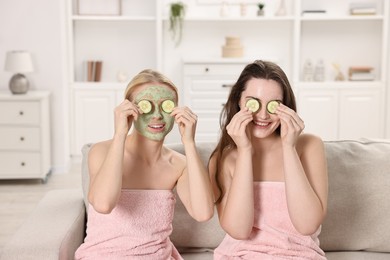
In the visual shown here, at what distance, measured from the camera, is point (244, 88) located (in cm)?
223

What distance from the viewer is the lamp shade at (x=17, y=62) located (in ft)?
17.7

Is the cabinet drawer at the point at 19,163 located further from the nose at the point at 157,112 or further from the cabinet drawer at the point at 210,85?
the nose at the point at 157,112

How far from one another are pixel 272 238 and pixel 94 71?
462cm

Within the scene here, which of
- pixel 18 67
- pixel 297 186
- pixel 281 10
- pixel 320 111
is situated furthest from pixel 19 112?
pixel 297 186

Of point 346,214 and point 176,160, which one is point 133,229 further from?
point 346,214

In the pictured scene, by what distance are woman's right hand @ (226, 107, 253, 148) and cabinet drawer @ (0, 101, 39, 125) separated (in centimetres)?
357

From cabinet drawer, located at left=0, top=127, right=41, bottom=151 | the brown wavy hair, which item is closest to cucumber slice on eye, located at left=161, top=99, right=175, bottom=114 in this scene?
the brown wavy hair

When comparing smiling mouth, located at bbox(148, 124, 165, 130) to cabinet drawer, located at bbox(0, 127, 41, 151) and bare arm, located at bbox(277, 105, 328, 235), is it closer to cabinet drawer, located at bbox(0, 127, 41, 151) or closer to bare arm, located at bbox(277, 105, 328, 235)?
bare arm, located at bbox(277, 105, 328, 235)

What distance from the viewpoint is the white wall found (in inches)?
223

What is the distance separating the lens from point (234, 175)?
7.01ft

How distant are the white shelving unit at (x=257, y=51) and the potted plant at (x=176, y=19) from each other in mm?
63

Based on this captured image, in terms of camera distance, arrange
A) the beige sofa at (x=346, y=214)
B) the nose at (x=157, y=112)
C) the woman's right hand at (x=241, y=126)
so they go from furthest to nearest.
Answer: the beige sofa at (x=346, y=214)
the nose at (x=157, y=112)
the woman's right hand at (x=241, y=126)

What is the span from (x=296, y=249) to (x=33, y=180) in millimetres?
3837

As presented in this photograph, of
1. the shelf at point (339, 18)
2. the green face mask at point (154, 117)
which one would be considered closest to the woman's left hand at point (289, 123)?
the green face mask at point (154, 117)
